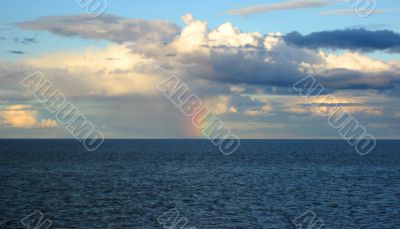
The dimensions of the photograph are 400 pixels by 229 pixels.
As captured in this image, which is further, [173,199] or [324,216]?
[173,199]

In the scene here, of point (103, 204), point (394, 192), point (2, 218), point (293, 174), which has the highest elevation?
point (293, 174)

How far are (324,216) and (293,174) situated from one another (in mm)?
52430

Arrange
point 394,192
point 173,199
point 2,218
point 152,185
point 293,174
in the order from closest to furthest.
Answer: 1. point 2,218
2. point 173,199
3. point 394,192
4. point 152,185
5. point 293,174

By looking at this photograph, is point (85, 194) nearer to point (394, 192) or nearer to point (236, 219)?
point (236, 219)

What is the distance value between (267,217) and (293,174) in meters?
54.8

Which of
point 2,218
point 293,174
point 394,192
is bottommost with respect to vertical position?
point 2,218

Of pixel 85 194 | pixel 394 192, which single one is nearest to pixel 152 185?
pixel 85 194

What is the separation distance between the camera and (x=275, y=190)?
78938 mm

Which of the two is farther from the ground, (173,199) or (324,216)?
(173,199)

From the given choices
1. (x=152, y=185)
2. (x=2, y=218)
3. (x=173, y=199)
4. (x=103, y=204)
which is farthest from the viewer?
(x=152, y=185)

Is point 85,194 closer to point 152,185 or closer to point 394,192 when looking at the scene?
point 152,185

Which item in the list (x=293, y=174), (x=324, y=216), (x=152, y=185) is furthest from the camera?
(x=293, y=174)

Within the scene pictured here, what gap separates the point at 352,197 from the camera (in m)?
71.5

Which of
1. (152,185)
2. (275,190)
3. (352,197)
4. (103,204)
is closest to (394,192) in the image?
(352,197)
